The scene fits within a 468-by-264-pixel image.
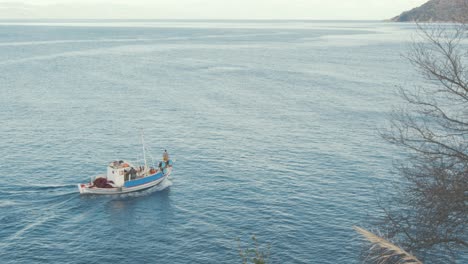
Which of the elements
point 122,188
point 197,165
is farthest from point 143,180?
point 197,165

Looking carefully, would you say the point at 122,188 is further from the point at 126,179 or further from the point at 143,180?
the point at 143,180

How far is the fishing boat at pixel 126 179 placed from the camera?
59.3m

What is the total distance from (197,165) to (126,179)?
1143 centimetres

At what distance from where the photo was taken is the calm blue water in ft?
152

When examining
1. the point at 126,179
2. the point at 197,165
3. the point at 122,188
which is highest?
the point at 126,179

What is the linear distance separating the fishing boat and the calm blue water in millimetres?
1323

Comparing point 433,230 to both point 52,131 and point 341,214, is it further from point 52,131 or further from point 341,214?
point 52,131

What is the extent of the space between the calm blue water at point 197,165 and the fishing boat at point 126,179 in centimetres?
132

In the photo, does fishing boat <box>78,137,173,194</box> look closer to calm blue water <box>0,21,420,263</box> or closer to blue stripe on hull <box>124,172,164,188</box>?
blue stripe on hull <box>124,172,164,188</box>

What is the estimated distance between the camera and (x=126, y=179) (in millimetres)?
61969

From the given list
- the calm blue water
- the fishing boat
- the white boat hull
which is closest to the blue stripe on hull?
the fishing boat

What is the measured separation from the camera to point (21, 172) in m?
64.3

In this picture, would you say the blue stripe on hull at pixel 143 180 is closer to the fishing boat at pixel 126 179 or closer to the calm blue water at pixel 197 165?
the fishing boat at pixel 126 179

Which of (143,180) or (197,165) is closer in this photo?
(143,180)
